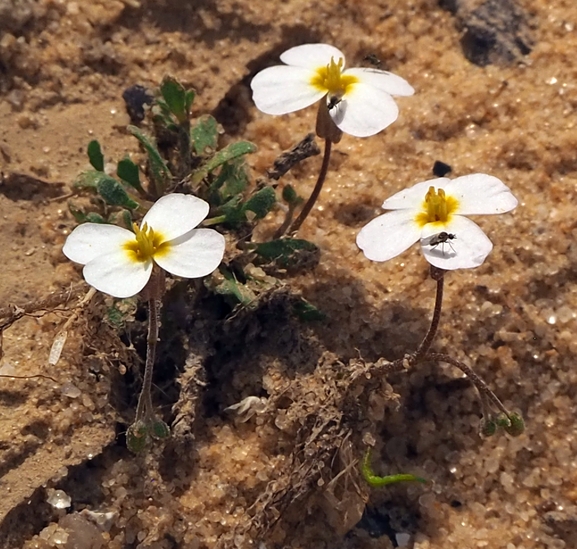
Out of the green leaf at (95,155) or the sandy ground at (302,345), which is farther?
the green leaf at (95,155)

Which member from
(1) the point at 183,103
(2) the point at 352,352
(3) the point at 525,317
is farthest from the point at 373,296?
(1) the point at 183,103

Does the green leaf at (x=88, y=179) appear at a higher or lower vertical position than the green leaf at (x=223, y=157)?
lower

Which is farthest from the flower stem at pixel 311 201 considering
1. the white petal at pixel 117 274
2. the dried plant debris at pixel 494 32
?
the dried plant debris at pixel 494 32

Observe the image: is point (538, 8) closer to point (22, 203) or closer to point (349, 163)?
point (349, 163)

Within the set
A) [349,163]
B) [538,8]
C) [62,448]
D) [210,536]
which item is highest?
[538,8]

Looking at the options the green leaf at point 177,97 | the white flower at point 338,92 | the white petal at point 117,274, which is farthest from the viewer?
the green leaf at point 177,97

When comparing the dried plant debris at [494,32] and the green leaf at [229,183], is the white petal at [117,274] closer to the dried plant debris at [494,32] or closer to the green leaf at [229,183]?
the green leaf at [229,183]

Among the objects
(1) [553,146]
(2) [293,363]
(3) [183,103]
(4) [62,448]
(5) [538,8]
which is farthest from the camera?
(5) [538,8]
